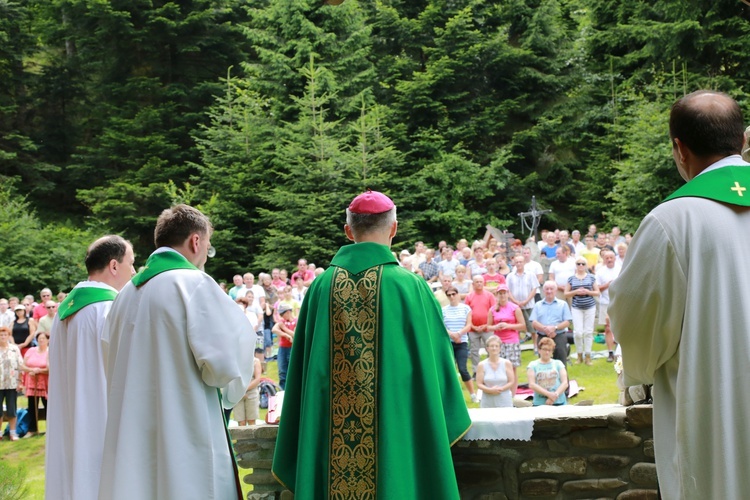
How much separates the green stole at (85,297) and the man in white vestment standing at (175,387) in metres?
0.82

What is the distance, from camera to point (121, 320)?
166 inches

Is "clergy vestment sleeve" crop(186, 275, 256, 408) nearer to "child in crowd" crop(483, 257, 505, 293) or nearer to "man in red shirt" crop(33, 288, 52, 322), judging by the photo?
"child in crowd" crop(483, 257, 505, 293)

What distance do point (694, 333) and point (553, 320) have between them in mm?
9129

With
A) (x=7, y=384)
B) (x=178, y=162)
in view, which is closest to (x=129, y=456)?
(x=7, y=384)

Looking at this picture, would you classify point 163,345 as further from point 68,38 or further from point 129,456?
point 68,38

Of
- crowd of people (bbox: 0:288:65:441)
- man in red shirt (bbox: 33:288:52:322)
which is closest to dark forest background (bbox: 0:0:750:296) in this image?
man in red shirt (bbox: 33:288:52:322)

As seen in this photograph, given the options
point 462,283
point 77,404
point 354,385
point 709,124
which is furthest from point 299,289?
point 709,124

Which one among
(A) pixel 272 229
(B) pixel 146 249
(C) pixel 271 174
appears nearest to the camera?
(A) pixel 272 229

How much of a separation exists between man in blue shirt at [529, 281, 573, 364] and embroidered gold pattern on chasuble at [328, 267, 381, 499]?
7922 millimetres

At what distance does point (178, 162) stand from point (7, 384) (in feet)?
64.6

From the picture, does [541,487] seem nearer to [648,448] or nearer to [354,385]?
[648,448]

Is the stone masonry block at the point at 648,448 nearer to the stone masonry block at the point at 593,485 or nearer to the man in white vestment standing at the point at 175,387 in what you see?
the stone masonry block at the point at 593,485

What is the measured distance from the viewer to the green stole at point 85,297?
4.90 m

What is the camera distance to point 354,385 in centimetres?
399
